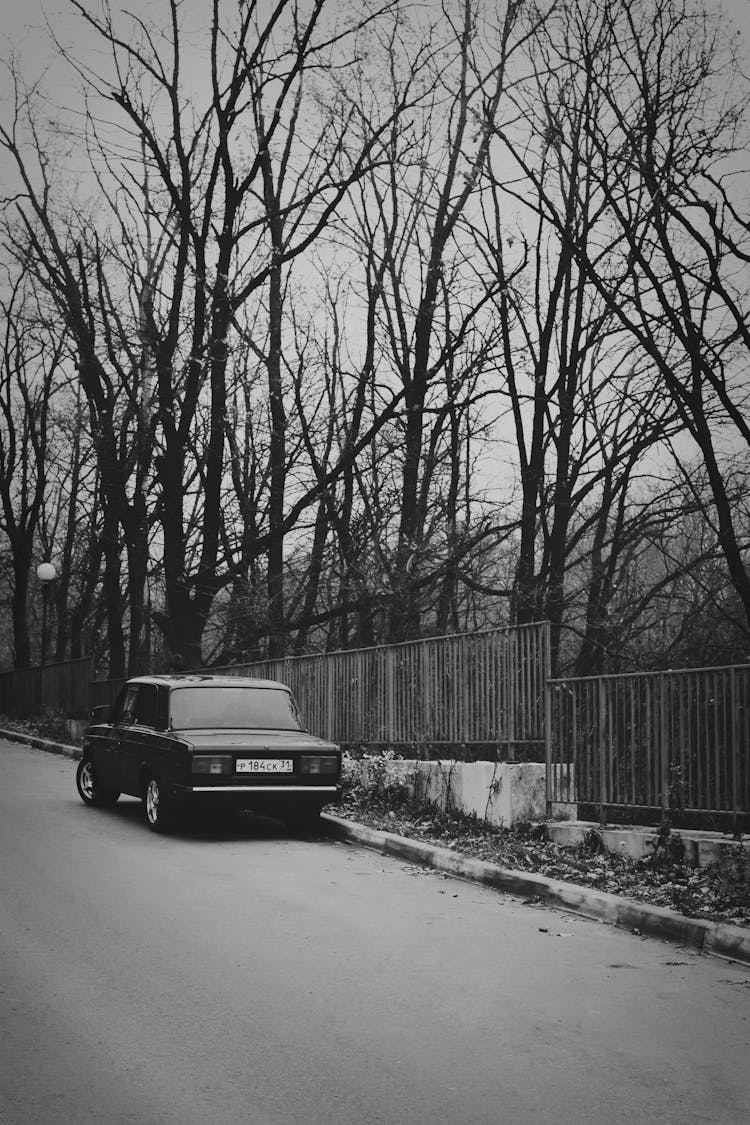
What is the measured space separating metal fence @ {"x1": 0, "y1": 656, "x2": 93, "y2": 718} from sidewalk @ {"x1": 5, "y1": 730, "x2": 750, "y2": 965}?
21493mm

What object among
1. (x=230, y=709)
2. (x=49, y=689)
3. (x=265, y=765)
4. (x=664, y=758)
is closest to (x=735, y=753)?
(x=664, y=758)

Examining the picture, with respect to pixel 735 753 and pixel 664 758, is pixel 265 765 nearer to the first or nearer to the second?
pixel 664 758

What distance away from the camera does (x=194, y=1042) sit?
209 inches

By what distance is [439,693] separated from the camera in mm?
14328

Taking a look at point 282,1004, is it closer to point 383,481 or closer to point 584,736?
point 584,736

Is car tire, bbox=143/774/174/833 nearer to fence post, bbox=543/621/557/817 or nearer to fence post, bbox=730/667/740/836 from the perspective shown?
fence post, bbox=543/621/557/817

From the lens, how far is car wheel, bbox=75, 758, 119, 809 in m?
15.4

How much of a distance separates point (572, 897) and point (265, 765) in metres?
4.43

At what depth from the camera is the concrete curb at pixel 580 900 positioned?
7.56 m

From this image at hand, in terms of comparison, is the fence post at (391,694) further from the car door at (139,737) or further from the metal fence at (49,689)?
the metal fence at (49,689)

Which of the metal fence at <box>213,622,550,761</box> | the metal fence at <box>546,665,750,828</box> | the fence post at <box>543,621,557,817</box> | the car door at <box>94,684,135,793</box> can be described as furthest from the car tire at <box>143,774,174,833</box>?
the metal fence at <box>546,665,750,828</box>

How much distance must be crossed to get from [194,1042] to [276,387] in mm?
23055

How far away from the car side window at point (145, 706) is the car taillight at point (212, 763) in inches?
60.0

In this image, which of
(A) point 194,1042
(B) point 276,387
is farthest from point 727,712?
(B) point 276,387
